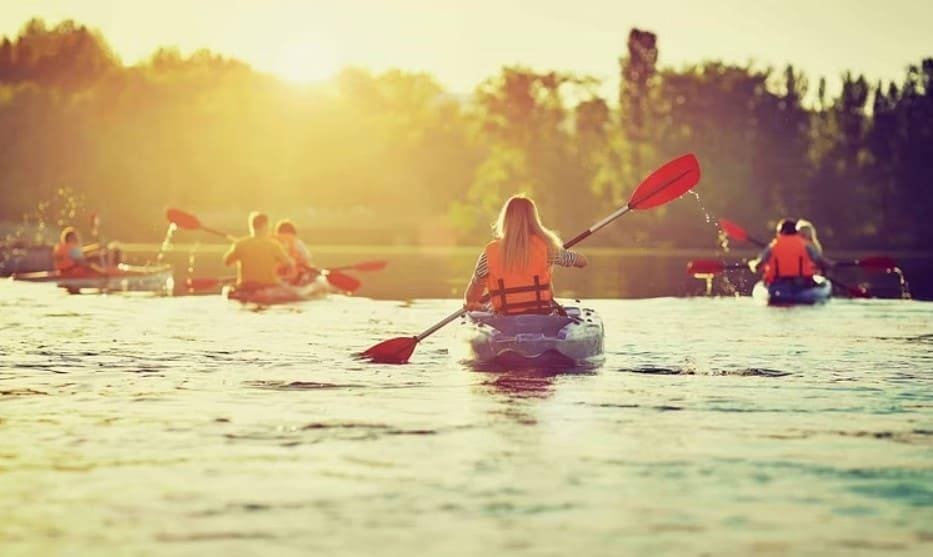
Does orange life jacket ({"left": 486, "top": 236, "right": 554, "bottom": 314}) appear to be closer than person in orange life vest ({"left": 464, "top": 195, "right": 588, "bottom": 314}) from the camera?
No

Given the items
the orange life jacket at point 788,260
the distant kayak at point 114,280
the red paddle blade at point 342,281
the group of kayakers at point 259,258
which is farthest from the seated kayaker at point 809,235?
the distant kayak at point 114,280

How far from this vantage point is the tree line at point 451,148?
64.8 metres

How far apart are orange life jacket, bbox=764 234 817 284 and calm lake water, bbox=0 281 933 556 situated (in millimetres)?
6637

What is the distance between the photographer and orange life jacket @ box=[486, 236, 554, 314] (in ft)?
45.7

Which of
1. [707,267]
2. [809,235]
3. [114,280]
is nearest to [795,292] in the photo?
[707,267]

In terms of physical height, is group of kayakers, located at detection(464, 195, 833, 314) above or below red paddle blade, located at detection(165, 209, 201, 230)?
below

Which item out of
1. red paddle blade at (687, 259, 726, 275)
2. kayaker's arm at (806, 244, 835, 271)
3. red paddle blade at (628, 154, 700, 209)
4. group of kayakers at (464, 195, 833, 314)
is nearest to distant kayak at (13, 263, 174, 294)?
red paddle blade at (687, 259, 726, 275)

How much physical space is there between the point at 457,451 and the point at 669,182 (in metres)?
8.12

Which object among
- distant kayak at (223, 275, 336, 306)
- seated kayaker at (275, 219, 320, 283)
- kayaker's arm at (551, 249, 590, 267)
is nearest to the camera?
kayaker's arm at (551, 249, 590, 267)

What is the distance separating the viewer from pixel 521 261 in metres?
13.9

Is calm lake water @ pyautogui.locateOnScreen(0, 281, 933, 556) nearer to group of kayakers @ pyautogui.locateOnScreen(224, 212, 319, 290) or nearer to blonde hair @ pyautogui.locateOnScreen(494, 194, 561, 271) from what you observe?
blonde hair @ pyautogui.locateOnScreen(494, 194, 561, 271)

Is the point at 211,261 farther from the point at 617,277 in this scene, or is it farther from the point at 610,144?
the point at 610,144

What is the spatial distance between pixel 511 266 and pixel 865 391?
10.2 ft

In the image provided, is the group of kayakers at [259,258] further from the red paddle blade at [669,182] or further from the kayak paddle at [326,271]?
the red paddle blade at [669,182]
